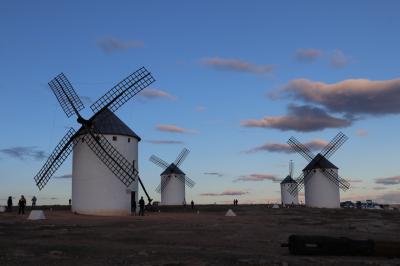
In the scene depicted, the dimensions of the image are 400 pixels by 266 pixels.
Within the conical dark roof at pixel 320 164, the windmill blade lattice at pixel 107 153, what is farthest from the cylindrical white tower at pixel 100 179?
the conical dark roof at pixel 320 164

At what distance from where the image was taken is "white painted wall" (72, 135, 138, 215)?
137 feet

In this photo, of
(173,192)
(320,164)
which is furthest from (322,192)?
(173,192)

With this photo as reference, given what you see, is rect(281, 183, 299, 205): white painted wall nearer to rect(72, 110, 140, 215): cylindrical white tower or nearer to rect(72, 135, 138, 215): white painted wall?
rect(72, 110, 140, 215): cylindrical white tower

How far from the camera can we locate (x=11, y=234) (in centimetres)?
2295

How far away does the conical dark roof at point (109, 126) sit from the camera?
138 ft

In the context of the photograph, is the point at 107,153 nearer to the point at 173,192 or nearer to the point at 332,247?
the point at 332,247

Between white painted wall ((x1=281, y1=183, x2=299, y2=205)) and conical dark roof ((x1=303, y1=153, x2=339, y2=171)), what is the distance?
27.7m

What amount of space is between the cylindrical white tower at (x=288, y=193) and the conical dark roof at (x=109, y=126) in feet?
206

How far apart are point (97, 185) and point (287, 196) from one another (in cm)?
6758

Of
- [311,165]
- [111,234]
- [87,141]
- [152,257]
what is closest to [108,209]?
[87,141]

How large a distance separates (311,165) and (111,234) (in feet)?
178

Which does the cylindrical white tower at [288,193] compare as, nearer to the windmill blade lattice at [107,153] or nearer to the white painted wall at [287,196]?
the white painted wall at [287,196]

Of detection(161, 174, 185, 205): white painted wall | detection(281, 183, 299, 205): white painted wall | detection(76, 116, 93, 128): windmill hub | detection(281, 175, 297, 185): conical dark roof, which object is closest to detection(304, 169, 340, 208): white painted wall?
detection(161, 174, 185, 205): white painted wall

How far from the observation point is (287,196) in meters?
102
